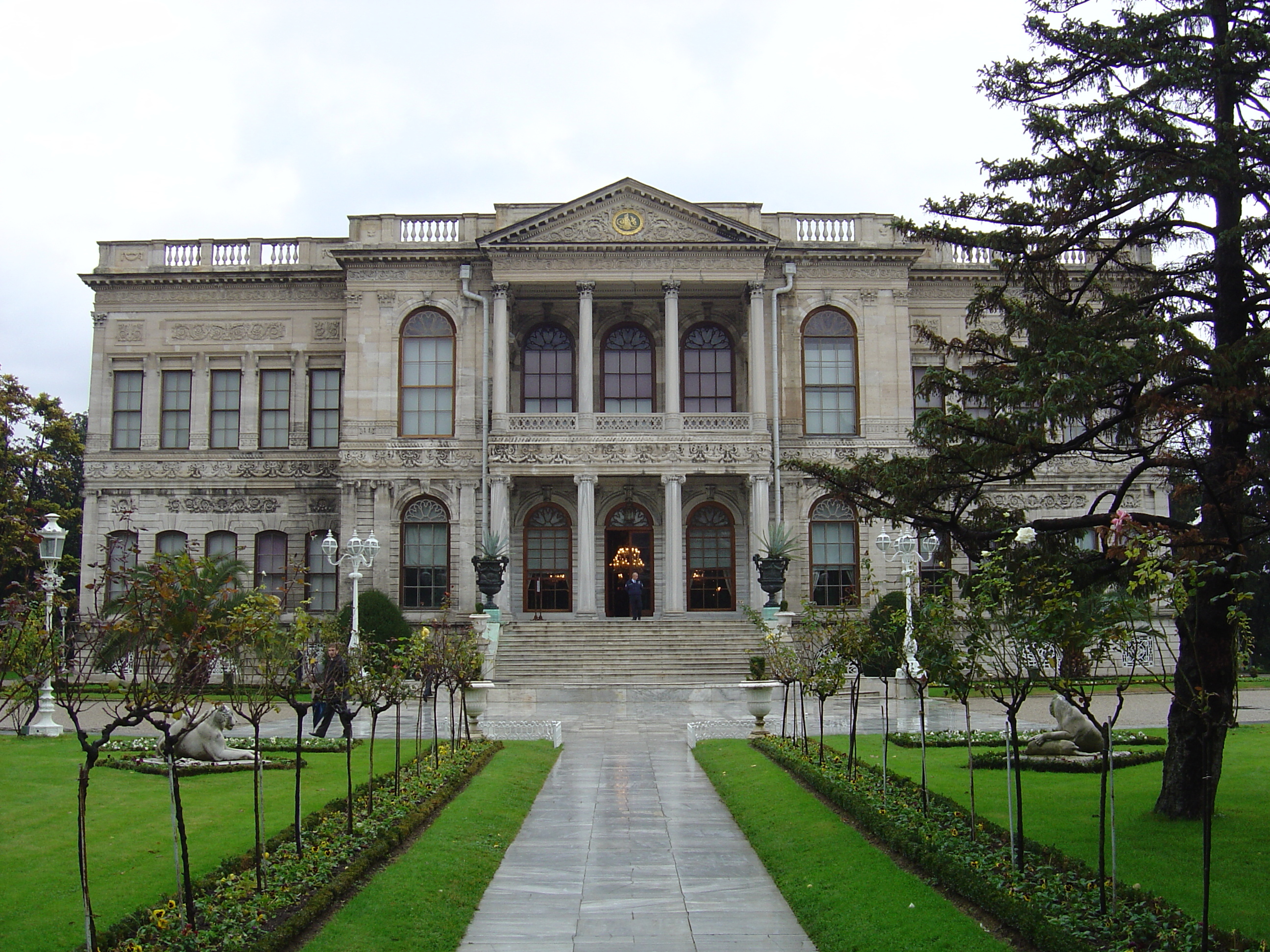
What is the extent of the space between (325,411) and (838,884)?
33948 mm

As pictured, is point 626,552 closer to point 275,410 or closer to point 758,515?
point 758,515

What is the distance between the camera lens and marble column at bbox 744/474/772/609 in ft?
123

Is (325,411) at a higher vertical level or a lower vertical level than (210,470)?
higher

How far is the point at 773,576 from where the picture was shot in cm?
3462

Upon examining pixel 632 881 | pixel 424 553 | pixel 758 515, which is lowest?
pixel 632 881

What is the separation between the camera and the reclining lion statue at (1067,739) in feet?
59.0

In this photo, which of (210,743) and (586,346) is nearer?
(210,743)

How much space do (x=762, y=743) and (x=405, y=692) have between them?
768 centimetres

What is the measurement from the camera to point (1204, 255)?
13914 mm

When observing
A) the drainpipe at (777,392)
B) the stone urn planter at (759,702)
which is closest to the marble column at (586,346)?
the drainpipe at (777,392)

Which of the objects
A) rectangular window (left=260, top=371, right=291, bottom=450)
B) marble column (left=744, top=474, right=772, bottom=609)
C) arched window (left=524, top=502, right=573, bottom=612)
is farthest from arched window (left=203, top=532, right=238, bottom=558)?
marble column (left=744, top=474, right=772, bottom=609)

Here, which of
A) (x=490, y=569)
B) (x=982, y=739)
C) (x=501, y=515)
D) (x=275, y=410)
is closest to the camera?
(x=982, y=739)

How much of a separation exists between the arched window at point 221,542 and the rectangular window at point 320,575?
2.59m

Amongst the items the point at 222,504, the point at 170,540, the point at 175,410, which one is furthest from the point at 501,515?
the point at 175,410
